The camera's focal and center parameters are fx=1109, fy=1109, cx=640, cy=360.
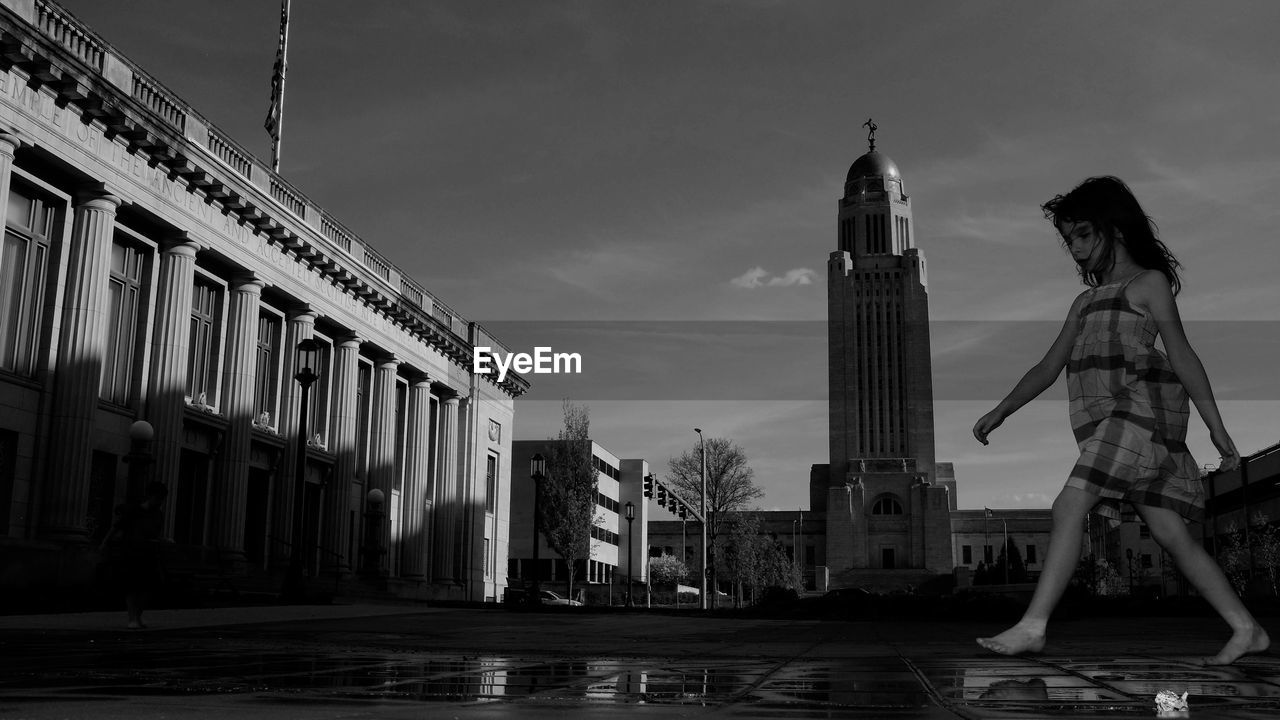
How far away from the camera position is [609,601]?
65562 mm

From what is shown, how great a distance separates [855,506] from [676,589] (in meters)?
47.9

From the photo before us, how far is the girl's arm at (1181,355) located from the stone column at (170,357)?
23536mm

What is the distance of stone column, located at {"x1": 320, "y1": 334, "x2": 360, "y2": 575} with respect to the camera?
3472 centimetres

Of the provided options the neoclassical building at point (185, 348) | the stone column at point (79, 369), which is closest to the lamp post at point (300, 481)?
the neoclassical building at point (185, 348)

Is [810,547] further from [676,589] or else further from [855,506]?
[676,589]

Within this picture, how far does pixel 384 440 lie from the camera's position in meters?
38.7

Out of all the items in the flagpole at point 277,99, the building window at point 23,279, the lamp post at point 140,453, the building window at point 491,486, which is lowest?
the lamp post at point 140,453

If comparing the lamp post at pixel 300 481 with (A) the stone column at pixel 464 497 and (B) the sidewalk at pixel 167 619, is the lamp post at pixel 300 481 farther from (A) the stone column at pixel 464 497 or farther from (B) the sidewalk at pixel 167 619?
(A) the stone column at pixel 464 497

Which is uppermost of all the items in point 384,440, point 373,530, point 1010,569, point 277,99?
point 277,99

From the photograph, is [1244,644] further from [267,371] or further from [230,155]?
[267,371]

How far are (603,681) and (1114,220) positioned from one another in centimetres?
347

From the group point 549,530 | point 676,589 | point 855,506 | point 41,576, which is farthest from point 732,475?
point 41,576

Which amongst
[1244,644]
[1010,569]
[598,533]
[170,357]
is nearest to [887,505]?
[1010,569]

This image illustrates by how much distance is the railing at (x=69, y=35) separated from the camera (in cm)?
2094
